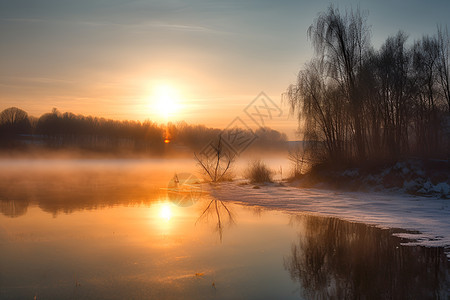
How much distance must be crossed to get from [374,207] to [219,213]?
683 cm

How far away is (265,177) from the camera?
1115 inches

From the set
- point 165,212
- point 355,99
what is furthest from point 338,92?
point 165,212

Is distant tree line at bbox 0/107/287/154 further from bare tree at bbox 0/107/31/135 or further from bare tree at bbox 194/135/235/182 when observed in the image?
bare tree at bbox 194/135/235/182

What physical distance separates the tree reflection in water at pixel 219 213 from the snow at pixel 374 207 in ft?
4.96

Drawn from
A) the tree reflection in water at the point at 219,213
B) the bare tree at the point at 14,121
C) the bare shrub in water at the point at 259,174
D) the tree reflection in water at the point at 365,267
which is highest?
the bare tree at the point at 14,121

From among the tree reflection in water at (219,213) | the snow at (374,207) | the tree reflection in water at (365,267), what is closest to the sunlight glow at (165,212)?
the tree reflection in water at (219,213)

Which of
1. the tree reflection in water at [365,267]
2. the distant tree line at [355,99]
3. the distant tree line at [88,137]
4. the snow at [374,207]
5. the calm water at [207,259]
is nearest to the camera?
the tree reflection in water at [365,267]

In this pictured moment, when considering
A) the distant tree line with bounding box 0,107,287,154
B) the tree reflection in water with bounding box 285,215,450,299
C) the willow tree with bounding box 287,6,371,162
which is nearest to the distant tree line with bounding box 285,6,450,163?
the willow tree with bounding box 287,6,371,162

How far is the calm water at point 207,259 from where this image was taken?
6.72m

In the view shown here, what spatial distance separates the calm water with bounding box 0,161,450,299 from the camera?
22.0ft

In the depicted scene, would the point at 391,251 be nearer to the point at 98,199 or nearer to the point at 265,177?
the point at 98,199

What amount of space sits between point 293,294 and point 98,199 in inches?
598

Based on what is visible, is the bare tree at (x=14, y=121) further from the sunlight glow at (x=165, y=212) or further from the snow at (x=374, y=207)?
the sunlight glow at (x=165, y=212)

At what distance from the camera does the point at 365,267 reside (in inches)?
309
